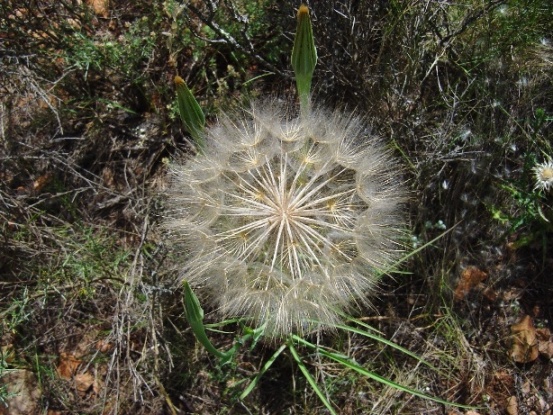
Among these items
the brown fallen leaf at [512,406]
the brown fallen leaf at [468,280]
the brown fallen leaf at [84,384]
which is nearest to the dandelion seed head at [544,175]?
the brown fallen leaf at [468,280]

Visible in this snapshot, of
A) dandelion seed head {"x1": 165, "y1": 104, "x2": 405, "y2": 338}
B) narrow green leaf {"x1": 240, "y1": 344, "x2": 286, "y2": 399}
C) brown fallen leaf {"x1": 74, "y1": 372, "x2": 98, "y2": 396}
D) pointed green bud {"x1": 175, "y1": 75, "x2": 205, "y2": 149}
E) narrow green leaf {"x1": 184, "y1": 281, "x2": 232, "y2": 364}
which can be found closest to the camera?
narrow green leaf {"x1": 184, "y1": 281, "x2": 232, "y2": 364}

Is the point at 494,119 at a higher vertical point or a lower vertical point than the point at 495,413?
higher

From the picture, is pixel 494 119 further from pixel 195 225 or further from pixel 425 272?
pixel 195 225

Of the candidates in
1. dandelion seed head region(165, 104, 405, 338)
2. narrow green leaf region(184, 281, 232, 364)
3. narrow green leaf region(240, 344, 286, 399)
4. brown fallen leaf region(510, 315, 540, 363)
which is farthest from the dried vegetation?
narrow green leaf region(184, 281, 232, 364)

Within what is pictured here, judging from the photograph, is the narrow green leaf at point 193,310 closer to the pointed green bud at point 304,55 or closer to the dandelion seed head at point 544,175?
the pointed green bud at point 304,55

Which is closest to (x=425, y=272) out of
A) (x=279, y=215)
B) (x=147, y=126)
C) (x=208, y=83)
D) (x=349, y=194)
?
(x=349, y=194)

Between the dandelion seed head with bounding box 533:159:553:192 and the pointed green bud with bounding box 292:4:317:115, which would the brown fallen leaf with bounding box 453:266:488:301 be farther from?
the pointed green bud with bounding box 292:4:317:115
